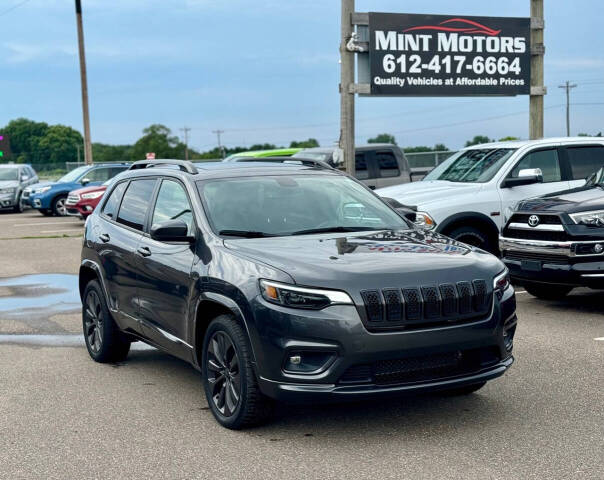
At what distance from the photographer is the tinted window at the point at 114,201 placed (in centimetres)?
761

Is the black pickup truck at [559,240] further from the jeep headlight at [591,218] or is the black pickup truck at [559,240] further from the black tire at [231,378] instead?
the black tire at [231,378]

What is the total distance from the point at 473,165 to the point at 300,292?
790 centimetres

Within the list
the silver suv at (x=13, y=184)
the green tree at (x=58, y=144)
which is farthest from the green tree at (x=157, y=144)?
the silver suv at (x=13, y=184)

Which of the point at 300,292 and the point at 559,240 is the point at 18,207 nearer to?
the point at 559,240

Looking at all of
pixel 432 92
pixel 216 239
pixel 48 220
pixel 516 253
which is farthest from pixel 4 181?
pixel 216 239

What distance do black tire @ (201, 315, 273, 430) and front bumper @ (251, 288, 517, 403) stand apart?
0.13m

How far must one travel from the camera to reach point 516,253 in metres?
9.68

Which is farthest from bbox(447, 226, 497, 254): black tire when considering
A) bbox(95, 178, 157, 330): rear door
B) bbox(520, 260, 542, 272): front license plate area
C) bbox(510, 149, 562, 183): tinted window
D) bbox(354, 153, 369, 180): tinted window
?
bbox(354, 153, 369, 180): tinted window

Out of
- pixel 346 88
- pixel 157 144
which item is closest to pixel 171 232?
pixel 346 88

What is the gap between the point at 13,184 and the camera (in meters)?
32.4

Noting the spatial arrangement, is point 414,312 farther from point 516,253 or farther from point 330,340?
point 516,253

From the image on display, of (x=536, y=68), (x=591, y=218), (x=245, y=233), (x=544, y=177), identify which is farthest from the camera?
(x=536, y=68)

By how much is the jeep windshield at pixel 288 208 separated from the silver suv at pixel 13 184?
89.5ft

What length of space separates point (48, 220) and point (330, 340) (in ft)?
80.6
